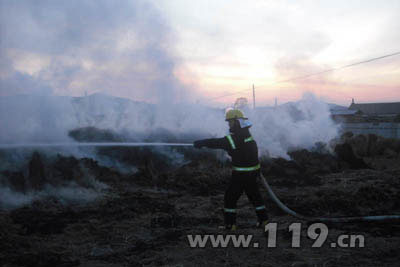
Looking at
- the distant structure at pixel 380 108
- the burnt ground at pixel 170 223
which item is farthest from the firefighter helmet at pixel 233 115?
the distant structure at pixel 380 108

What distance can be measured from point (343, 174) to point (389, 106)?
162 ft

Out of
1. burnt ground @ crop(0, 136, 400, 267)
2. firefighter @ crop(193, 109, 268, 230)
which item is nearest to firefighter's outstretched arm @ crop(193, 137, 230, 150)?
firefighter @ crop(193, 109, 268, 230)

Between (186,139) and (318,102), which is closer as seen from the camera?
(186,139)

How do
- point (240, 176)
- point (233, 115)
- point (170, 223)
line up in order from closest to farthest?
point (240, 176) → point (233, 115) → point (170, 223)

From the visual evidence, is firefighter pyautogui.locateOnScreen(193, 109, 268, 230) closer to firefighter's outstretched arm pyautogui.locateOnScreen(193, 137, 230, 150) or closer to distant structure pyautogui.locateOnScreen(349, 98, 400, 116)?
firefighter's outstretched arm pyautogui.locateOnScreen(193, 137, 230, 150)

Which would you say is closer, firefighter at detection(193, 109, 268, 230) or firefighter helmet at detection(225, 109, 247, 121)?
firefighter at detection(193, 109, 268, 230)

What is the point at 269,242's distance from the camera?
177 inches

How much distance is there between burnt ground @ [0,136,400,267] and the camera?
13.0ft

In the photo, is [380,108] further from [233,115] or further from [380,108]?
[233,115]

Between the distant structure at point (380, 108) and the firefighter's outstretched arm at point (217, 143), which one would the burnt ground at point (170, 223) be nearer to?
the firefighter's outstretched arm at point (217, 143)

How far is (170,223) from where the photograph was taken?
213 inches

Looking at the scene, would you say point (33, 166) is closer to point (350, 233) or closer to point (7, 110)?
point (7, 110)

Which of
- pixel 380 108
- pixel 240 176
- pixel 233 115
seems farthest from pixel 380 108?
pixel 240 176

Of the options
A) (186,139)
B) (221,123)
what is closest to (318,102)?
(221,123)
